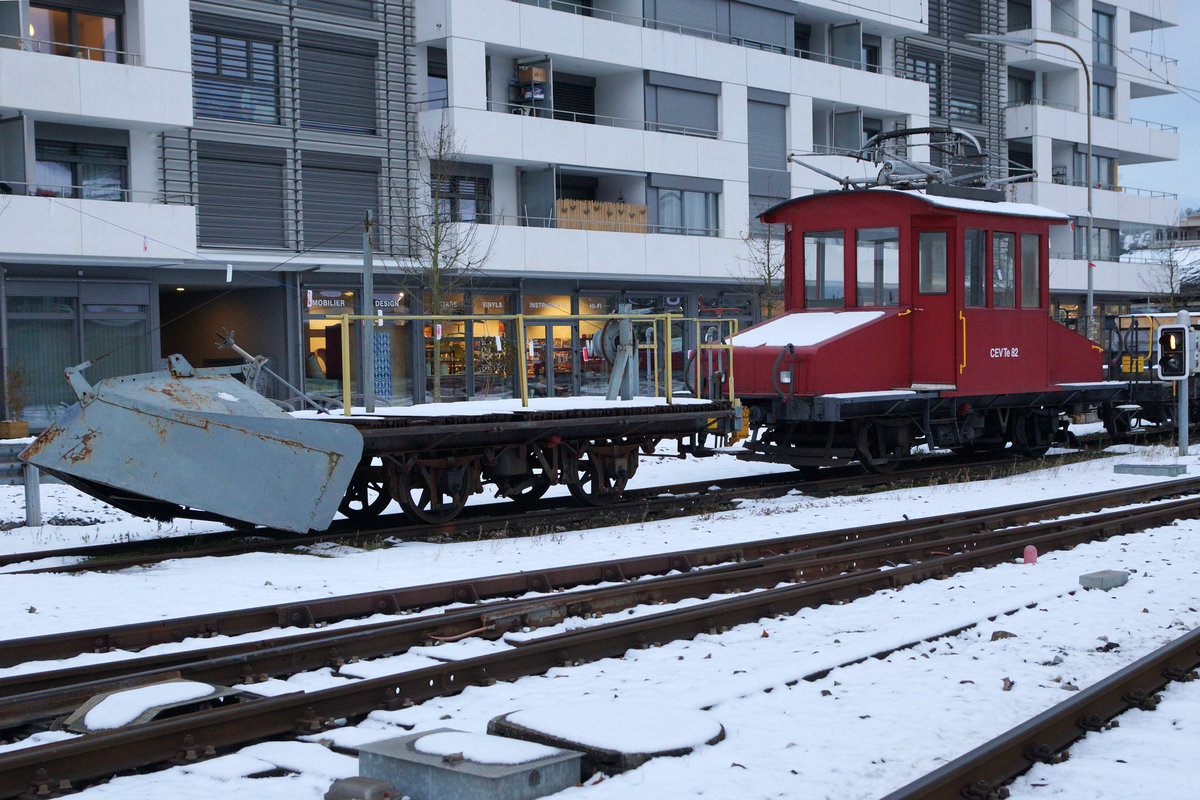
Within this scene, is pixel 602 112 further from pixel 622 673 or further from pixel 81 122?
pixel 622 673

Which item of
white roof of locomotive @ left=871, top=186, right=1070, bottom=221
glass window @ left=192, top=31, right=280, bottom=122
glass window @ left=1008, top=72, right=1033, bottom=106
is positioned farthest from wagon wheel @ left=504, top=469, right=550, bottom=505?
glass window @ left=1008, top=72, right=1033, bottom=106

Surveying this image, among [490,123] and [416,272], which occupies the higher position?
[490,123]

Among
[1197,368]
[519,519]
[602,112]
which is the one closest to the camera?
[519,519]

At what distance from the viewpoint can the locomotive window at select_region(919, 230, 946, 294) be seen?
55.2 ft

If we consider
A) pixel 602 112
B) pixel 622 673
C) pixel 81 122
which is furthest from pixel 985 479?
pixel 602 112

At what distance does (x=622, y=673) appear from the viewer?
7031mm

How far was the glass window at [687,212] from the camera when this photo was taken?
36.4 metres

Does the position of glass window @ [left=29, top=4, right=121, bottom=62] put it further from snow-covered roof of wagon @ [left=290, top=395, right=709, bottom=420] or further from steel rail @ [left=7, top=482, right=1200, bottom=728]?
steel rail @ [left=7, top=482, right=1200, bottom=728]

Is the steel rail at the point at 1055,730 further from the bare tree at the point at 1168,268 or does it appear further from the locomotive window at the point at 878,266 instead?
the bare tree at the point at 1168,268

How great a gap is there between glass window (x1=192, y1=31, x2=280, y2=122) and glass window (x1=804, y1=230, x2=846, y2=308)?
16.8 meters

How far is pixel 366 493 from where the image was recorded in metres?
13.0

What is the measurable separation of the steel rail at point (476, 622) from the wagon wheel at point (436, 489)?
12.1 feet

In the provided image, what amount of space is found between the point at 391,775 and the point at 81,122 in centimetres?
2474

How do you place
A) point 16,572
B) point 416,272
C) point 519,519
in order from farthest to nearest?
point 416,272
point 519,519
point 16,572
